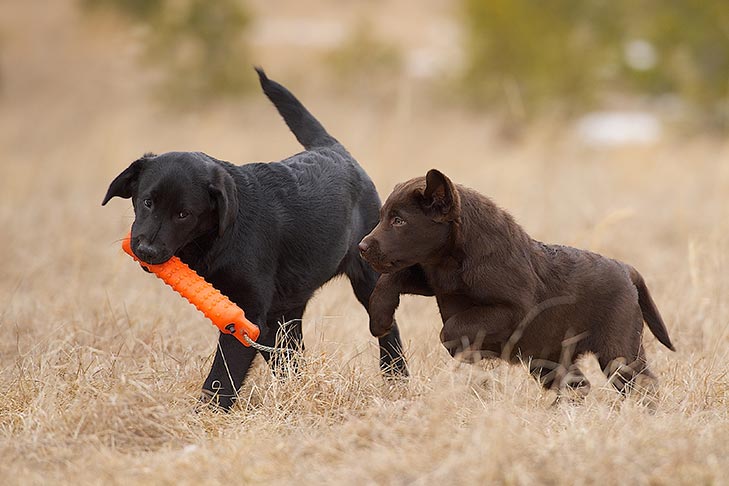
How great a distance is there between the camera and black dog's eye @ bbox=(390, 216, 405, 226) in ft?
13.6

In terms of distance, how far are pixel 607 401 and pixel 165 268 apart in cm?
199

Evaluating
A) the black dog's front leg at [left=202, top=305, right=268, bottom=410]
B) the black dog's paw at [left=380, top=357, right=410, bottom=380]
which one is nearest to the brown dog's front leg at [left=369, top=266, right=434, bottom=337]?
the black dog's paw at [left=380, top=357, right=410, bottom=380]

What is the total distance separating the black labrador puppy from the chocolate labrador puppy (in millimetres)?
454

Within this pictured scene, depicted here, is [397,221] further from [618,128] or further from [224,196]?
[618,128]

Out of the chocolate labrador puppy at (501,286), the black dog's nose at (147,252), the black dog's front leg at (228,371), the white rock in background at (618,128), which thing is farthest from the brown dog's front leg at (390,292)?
the white rock in background at (618,128)

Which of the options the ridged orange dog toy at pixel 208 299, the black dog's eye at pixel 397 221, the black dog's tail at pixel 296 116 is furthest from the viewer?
the black dog's tail at pixel 296 116

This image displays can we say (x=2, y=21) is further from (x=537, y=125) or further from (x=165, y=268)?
(x=165, y=268)

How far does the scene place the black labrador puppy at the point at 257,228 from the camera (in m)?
4.05

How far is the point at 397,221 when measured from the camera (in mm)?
4168

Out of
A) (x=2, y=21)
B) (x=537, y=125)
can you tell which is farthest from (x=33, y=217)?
(x=2, y=21)

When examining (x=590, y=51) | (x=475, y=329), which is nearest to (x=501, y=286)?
(x=475, y=329)

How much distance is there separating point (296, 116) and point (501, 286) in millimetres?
1779

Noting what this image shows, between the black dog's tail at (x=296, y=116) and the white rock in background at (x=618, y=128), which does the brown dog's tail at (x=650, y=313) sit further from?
the white rock in background at (x=618, y=128)

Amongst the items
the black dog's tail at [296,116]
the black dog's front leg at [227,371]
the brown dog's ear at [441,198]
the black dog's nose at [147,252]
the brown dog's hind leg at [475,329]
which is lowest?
the black dog's front leg at [227,371]
